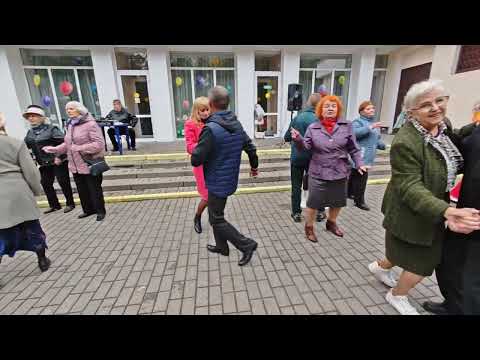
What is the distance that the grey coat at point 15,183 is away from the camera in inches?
91.1

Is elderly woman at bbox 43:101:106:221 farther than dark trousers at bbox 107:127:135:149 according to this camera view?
No

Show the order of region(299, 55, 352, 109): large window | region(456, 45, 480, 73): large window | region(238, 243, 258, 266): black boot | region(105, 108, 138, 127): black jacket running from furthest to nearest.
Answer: region(299, 55, 352, 109): large window
region(105, 108, 138, 127): black jacket
region(456, 45, 480, 73): large window
region(238, 243, 258, 266): black boot

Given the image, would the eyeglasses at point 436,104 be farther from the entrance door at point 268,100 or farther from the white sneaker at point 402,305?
the entrance door at point 268,100

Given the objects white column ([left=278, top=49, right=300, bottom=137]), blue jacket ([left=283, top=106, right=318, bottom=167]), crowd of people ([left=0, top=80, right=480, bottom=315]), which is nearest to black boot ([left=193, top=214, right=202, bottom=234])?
crowd of people ([left=0, top=80, right=480, bottom=315])

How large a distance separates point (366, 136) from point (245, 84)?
6314 millimetres

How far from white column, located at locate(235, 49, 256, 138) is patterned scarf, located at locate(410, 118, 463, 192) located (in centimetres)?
814

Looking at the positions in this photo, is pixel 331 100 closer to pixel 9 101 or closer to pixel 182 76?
pixel 182 76

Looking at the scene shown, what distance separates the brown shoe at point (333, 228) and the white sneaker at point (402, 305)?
128cm

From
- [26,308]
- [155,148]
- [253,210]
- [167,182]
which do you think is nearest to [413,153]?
[253,210]

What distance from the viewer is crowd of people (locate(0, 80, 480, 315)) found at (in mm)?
1556

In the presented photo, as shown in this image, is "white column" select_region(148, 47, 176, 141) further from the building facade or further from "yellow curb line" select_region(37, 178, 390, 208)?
"yellow curb line" select_region(37, 178, 390, 208)

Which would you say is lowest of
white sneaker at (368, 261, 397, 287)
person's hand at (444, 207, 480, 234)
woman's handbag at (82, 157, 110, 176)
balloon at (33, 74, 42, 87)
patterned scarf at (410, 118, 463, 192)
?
white sneaker at (368, 261, 397, 287)

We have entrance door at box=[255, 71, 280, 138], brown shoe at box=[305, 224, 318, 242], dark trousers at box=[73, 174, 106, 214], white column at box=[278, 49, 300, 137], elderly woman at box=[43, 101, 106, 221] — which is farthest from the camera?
entrance door at box=[255, 71, 280, 138]

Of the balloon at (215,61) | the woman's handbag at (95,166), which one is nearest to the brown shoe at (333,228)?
the woman's handbag at (95,166)
